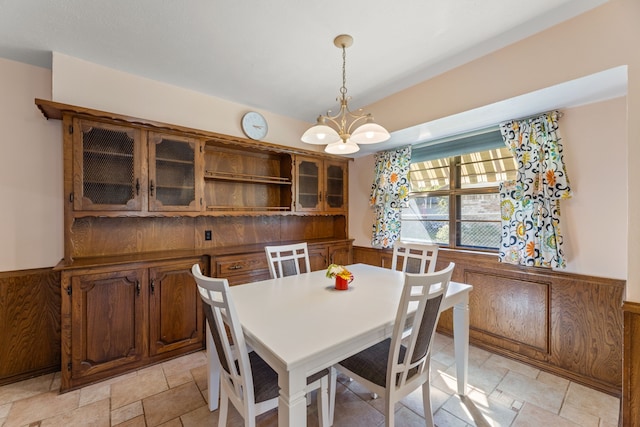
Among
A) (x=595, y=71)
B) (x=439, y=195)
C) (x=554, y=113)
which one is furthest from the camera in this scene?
(x=439, y=195)

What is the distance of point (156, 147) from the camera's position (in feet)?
7.87

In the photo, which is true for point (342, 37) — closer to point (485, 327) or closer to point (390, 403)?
point (390, 403)

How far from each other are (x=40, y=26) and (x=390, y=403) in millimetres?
3188

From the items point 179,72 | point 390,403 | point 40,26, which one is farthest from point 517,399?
point 40,26

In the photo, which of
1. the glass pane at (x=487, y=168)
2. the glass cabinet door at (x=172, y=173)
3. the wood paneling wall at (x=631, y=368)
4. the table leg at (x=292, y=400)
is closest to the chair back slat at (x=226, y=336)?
the table leg at (x=292, y=400)

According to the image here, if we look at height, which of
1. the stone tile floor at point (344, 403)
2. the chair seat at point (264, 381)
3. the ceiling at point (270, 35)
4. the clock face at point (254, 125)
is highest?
the ceiling at point (270, 35)

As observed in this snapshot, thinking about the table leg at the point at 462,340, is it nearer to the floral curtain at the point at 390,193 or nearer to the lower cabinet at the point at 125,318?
the floral curtain at the point at 390,193

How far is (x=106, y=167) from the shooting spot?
7.18 ft

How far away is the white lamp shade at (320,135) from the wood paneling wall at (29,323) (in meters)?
2.42

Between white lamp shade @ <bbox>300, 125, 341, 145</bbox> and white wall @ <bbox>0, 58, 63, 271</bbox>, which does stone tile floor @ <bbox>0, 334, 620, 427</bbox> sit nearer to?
white wall @ <bbox>0, 58, 63, 271</bbox>

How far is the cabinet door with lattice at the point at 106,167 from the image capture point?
2051 mm

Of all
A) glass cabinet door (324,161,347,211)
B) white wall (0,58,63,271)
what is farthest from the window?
white wall (0,58,63,271)

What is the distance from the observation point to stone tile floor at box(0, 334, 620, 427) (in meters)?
1.69

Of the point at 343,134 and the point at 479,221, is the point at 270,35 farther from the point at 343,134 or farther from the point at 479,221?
the point at 479,221
